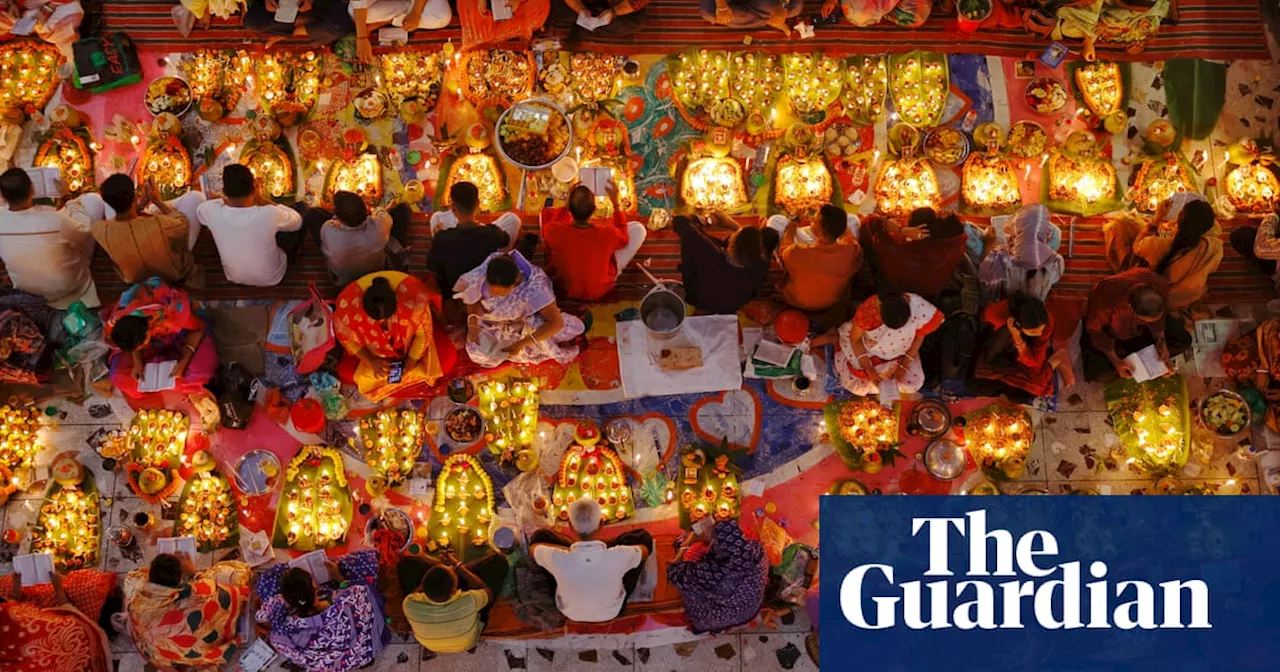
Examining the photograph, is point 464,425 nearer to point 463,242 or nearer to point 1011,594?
point 463,242

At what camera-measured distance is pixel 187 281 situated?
6906mm

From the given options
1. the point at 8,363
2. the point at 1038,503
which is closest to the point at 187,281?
the point at 8,363

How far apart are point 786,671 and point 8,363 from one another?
209 inches

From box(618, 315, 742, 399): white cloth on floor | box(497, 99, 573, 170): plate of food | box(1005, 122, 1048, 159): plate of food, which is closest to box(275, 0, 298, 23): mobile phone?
box(497, 99, 573, 170): plate of food

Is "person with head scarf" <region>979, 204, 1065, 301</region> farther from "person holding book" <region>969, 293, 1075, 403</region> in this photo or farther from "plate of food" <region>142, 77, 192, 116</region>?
"plate of food" <region>142, 77, 192, 116</region>

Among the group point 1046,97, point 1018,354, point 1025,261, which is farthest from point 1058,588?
point 1046,97

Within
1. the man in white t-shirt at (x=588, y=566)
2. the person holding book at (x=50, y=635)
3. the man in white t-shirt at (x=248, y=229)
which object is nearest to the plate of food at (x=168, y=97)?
the man in white t-shirt at (x=248, y=229)

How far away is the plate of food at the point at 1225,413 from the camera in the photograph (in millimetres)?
6902

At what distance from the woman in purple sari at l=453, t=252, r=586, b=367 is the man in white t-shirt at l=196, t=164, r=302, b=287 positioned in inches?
50.5

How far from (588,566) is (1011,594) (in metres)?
2.61

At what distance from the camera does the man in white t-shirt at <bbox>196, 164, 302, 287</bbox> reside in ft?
Answer: 21.3

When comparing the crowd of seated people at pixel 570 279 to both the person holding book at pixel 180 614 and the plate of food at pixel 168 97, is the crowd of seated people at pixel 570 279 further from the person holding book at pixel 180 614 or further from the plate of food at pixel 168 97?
the person holding book at pixel 180 614

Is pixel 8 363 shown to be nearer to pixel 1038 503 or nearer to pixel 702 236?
pixel 702 236

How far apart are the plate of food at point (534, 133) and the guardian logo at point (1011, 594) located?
3.43 metres
